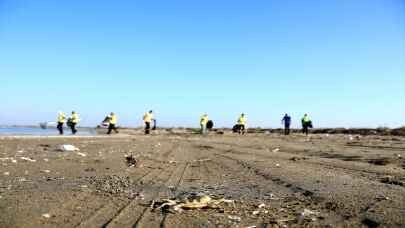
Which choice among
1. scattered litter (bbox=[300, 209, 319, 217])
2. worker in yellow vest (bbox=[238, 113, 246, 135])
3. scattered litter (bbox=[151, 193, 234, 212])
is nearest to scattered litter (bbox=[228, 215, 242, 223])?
scattered litter (bbox=[151, 193, 234, 212])

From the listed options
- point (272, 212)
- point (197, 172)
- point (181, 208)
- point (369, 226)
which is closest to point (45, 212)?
point (181, 208)

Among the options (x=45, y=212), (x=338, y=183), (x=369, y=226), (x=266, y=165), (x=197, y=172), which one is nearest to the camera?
(x=369, y=226)

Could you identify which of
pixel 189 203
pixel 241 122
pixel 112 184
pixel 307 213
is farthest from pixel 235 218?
pixel 241 122

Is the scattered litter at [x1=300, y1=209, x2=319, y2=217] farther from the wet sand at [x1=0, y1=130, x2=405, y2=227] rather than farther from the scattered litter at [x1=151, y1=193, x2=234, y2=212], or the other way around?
the scattered litter at [x1=151, y1=193, x2=234, y2=212]

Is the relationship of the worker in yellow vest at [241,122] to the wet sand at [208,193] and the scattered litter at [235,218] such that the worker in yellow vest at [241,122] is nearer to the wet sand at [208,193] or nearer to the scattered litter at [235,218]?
the wet sand at [208,193]

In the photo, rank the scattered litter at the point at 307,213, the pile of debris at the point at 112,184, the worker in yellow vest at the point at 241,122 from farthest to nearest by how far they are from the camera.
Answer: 1. the worker in yellow vest at the point at 241,122
2. the pile of debris at the point at 112,184
3. the scattered litter at the point at 307,213

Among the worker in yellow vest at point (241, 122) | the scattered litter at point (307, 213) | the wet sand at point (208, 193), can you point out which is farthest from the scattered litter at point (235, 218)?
the worker in yellow vest at point (241, 122)

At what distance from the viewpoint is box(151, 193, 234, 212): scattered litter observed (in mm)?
4359

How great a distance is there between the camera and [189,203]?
14.6ft

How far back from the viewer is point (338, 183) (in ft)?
19.9

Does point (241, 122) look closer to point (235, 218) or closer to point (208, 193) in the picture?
point (208, 193)

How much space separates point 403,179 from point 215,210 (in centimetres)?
354

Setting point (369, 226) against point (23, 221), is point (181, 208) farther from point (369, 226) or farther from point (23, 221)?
point (369, 226)

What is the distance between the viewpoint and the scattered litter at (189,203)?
172 inches
